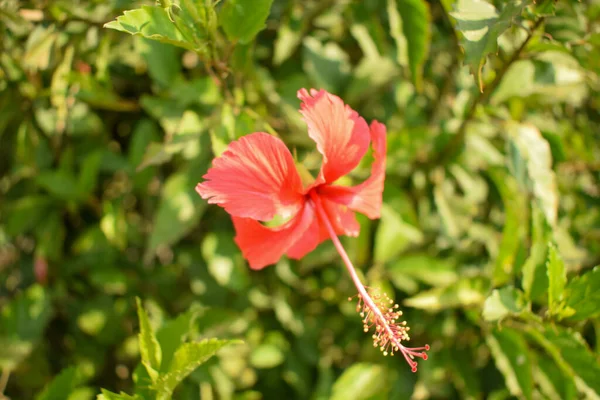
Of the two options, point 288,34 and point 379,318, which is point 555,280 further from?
point 288,34

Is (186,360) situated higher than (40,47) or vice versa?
(40,47)

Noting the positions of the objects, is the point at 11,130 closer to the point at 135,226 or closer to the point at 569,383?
the point at 135,226

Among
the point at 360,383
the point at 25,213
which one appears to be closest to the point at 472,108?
the point at 360,383

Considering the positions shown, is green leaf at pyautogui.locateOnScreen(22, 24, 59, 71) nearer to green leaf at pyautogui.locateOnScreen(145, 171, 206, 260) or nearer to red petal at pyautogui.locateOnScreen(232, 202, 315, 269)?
green leaf at pyautogui.locateOnScreen(145, 171, 206, 260)

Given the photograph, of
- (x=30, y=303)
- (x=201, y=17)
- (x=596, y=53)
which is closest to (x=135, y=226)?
(x=30, y=303)

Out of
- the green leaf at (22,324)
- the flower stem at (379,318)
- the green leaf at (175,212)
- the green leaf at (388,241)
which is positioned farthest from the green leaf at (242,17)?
the green leaf at (22,324)

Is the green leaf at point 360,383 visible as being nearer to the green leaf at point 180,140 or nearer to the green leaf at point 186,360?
the green leaf at point 186,360
